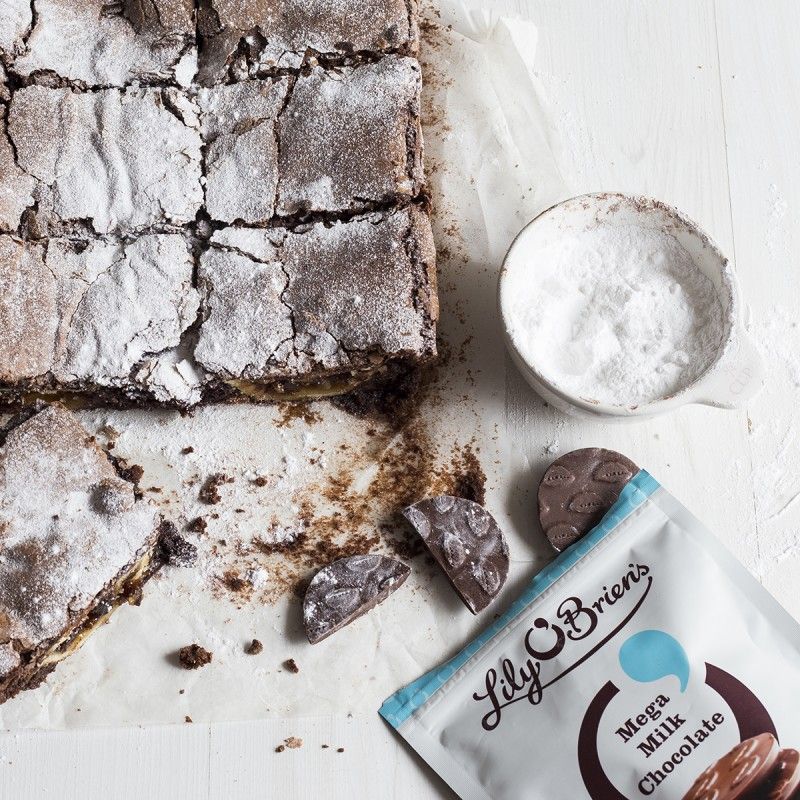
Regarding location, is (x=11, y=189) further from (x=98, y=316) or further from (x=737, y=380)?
(x=737, y=380)

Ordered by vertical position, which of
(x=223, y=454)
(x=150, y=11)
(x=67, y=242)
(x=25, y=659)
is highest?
(x=150, y=11)

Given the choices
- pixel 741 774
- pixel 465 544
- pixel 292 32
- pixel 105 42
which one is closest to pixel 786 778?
pixel 741 774

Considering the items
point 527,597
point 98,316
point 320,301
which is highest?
point 320,301

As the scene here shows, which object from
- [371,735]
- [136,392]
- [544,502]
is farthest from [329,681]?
[136,392]

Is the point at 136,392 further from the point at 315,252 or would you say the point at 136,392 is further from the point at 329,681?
the point at 329,681

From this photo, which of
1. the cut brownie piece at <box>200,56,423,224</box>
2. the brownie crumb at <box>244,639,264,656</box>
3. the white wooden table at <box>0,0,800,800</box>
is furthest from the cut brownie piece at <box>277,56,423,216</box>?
the brownie crumb at <box>244,639,264,656</box>

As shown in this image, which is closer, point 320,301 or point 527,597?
point 320,301

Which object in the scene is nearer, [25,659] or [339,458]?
[25,659]
